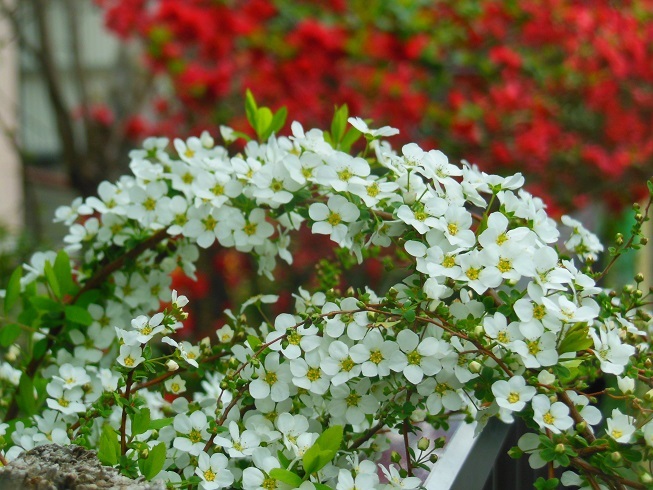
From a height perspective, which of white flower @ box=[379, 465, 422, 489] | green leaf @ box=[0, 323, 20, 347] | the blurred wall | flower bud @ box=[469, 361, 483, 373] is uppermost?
flower bud @ box=[469, 361, 483, 373]

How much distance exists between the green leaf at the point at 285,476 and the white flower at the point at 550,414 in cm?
32

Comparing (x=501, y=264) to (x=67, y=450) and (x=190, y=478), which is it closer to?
(x=190, y=478)

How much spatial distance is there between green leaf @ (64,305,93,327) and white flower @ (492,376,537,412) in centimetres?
80

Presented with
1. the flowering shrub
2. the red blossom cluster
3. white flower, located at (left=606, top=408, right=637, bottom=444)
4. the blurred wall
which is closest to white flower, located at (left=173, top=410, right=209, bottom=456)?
the flowering shrub

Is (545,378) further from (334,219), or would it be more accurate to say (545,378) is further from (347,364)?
(334,219)

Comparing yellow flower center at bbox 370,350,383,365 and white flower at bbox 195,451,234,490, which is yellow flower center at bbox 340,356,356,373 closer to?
yellow flower center at bbox 370,350,383,365

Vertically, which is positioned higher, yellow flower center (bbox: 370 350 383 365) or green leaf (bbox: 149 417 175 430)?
yellow flower center (bbox: 370 350 383 365)

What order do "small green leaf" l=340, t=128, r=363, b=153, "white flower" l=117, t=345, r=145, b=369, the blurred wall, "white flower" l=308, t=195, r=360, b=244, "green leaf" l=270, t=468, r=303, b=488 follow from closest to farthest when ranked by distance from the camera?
"green leaf" l=270, t=468, r=303, b=488 → "white flower" l=117, t=345, r=145, b=369 → "white flower" l=308, t=195, r=360, b=244 → "small green leaf" l=340, t=128, r=363, b=153 → the blurred wall

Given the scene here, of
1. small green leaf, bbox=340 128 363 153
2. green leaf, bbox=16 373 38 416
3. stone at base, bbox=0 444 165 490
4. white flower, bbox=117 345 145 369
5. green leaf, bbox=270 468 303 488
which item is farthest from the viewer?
small green leaf, bbox=340 128 363 153

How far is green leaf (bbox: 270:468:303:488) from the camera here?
1192mm

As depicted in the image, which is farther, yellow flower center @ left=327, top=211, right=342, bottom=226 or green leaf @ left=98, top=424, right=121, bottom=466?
yellow flower center @ left=327, top=211, right=342, bottom=226

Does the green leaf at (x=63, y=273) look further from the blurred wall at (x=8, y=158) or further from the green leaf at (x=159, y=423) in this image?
the blurred wall at (x=8, y=158)

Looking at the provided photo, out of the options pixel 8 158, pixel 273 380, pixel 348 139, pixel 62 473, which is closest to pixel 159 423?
pixel 273 380

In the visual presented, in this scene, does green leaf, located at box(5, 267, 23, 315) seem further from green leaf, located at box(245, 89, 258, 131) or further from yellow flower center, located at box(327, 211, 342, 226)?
yellow flower center, located at box(327, 211, 342, 226)
